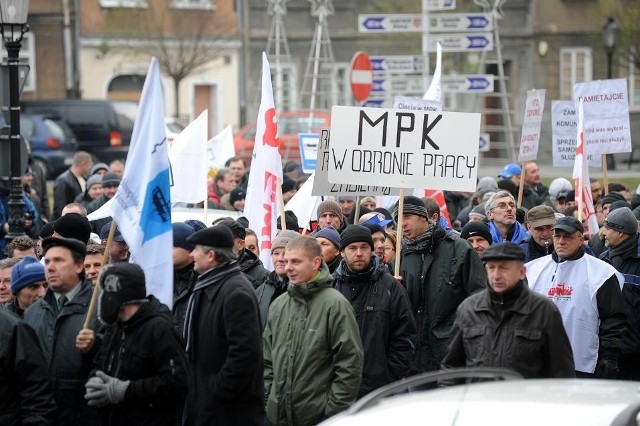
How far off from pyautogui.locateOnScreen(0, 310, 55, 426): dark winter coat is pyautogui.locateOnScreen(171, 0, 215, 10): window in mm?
34950

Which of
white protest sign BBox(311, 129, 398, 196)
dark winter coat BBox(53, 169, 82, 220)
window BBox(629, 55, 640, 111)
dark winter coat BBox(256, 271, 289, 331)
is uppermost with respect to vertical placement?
window BBox(629, 55, 640, 111)

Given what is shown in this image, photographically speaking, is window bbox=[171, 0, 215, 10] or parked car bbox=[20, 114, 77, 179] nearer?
parked car bbox=[20, 114, 77, 179]

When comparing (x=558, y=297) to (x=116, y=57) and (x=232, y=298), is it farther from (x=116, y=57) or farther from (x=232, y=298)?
(x=116, y=57)

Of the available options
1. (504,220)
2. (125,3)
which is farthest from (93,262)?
(125,3)

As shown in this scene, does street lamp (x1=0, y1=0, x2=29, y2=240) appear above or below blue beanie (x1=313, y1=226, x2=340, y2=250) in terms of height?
above

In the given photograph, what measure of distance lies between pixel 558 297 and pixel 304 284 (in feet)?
6.75

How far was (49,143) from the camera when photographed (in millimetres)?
30859

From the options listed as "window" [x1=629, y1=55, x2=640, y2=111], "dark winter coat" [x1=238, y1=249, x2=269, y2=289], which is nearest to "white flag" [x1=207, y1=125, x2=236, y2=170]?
"dark winter coat" [x1=238, y1=249, x2=269, y2=289]

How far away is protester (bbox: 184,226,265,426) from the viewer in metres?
7.16

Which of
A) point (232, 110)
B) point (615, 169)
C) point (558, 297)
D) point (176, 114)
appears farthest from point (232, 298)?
point (232, 110)

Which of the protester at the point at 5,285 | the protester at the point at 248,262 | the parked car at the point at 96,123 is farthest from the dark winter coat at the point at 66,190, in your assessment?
the parked car at the point at 96,123

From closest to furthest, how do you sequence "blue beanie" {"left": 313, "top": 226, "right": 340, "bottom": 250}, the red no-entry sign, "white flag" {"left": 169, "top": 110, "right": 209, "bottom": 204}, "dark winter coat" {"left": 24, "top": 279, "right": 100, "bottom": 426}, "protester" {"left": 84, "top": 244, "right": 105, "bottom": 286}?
"dark winter coat" {"left": 24, "top": 279, "right": 100, "bottom": 426} → "protester" {"left": 84, "top": 244, "right": 105, "bottom": 286} → "blue beanie" {"left": 313, "top": 226, "right": 340, "bottom": 250} → "white flag" {"left": 169, "top": 110, "right": 209, "bottom": 204} → the red no-entry sign

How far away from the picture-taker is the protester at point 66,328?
732 centimetres

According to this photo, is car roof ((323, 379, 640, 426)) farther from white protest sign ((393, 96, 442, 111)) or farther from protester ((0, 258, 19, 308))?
white protest sign ((393, 96, 442, 111))
